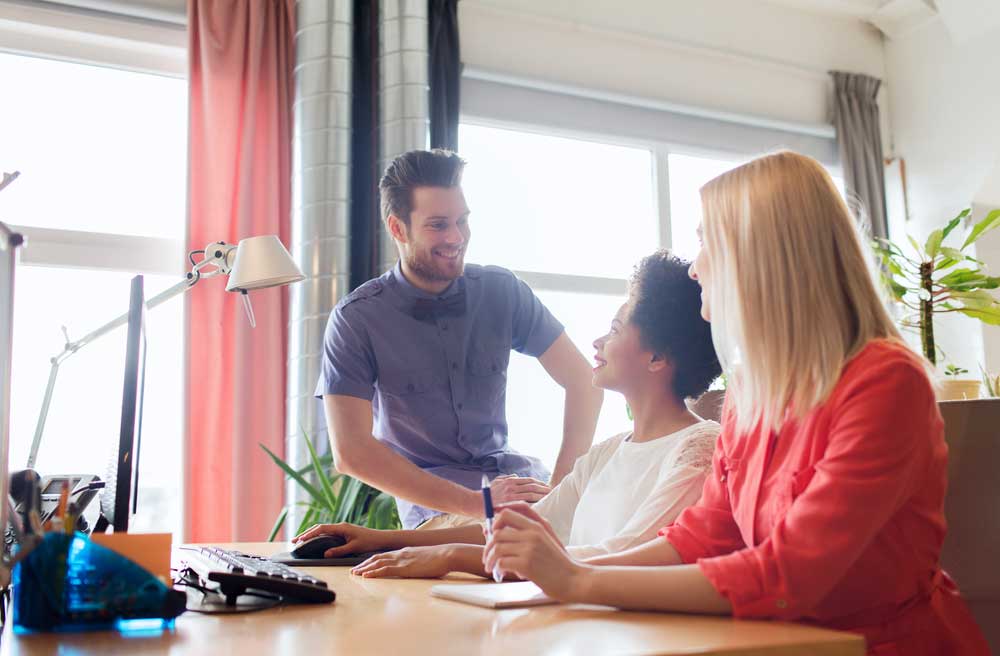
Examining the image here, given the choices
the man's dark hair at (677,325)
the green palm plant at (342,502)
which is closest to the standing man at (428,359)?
the green palm plant at (342,502)

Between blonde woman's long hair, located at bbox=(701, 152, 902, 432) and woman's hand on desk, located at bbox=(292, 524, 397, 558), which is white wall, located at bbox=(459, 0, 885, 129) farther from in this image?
blonde woman's long hair, located at bbox=(701, 152, 902, 432)

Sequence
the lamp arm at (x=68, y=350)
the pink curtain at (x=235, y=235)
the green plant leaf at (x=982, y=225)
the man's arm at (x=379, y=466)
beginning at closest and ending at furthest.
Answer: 1. the lamp arm at (x=68, y=350)
2. the man's arm at (x=379, y=466)
3. the green plant leaf at (x=982, y=225)
4. the pink curtain at (x=235, y=235)

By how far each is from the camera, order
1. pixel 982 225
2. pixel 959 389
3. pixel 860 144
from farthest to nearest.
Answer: pixel 860 144, pixel 982 225, pixel 959 389

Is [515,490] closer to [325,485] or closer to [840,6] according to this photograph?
[325,485]

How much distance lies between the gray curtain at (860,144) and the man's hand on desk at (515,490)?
380 cm

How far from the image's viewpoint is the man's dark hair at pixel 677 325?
5.27 ft

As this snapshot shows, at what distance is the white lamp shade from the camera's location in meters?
2.11

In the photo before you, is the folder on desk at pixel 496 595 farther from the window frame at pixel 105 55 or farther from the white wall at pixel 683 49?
the white wall at pixel 683 49

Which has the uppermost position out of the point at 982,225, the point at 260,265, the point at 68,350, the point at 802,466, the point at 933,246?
the point at 982,225

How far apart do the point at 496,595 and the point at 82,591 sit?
1.44ft

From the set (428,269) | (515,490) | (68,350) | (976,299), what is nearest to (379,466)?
(428,269)

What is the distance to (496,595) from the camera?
1.08 meters

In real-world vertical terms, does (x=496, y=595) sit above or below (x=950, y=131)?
below

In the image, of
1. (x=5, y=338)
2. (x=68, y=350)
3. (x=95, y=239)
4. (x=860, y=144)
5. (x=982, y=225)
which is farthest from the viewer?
(x=860, y=144)
